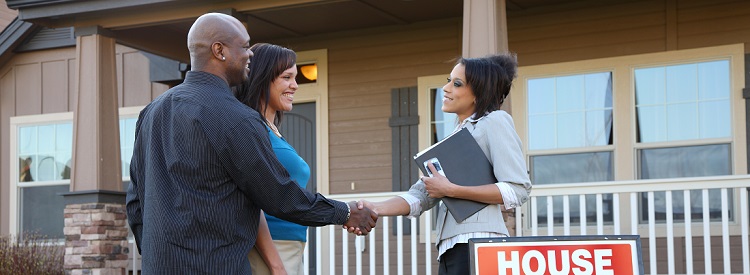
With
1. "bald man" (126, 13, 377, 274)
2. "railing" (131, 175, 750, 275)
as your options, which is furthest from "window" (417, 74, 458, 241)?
"bald man" (126, 13, 377, 274)

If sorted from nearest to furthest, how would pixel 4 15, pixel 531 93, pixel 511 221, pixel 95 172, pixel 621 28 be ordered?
pixel 511 221 → pixel 621 28 → pixel 95 172 → pixel 531 93 → pixel 4 15

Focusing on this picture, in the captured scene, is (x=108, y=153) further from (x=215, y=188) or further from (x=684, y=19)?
(x=215, y=188)

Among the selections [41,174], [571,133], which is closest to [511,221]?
[571,133]

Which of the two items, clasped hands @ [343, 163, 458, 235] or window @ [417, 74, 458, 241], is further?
window @ [417, 74, 458, 241]

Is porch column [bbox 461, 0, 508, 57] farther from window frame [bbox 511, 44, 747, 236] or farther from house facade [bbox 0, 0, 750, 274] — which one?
window frame [bbox 511, 44, 747, 236]

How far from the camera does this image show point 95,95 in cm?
973

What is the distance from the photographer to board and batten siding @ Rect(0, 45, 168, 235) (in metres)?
11.9

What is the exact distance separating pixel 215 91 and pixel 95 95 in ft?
22.8

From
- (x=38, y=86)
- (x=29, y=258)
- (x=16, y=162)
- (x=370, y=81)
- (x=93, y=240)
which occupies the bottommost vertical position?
(x=29, y=258)

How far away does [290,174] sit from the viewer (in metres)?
3.51

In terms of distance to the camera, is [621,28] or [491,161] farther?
[621,28]

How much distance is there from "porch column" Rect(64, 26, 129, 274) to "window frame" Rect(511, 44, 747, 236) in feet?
12.7

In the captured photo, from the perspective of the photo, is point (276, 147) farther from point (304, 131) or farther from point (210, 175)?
point (304, 131)

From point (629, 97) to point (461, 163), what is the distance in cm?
585
